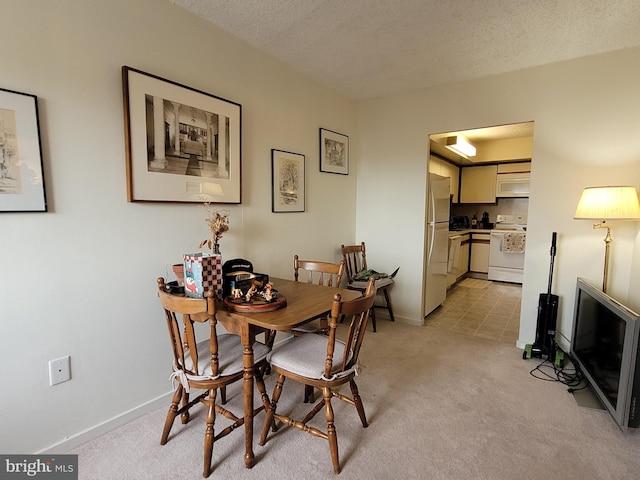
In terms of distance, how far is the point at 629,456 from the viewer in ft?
5.38

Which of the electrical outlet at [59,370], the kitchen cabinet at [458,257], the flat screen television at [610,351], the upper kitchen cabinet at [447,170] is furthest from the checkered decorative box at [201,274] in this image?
the kitchen cabinet at [458,257]

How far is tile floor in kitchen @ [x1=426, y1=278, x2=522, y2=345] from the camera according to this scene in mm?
3383

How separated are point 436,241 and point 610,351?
6.12ft

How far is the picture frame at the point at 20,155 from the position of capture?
139 cm

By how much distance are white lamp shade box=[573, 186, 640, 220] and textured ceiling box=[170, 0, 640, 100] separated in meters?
1.05

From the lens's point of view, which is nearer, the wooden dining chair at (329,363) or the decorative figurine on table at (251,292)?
the wooden dining chair at (329,363)

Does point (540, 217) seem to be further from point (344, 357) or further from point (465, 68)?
point (344, 357)

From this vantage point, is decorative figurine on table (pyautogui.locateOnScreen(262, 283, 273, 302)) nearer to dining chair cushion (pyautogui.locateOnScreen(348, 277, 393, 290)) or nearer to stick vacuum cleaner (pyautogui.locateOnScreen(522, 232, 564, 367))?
dining chair cushion (pyautogui.locateOnScreen(348, 277, 393, 290))

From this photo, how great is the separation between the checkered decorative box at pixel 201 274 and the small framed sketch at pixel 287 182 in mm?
1159

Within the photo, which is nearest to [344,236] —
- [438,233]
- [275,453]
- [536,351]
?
[438,233]

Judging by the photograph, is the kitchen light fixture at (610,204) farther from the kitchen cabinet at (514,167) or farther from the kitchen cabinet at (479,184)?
the kitchen cabinet at (479,184)

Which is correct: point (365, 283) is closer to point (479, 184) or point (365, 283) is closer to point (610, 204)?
point (610, 204)

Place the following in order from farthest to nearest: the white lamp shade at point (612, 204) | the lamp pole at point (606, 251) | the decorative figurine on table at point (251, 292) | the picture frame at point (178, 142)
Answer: the lamp pole at point (606, 251) → the white lamp shade at point (612, 204) → the picture frame at point (178, 142) → the decorative figurine on table at point (251, 292)

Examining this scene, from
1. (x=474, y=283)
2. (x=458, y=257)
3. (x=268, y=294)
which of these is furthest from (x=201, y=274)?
(x=474, y=283)
